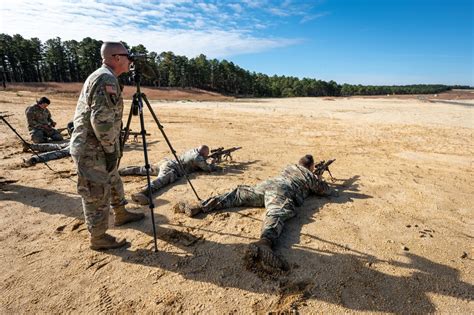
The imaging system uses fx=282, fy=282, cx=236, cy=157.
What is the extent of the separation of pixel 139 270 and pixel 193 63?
84.4 m

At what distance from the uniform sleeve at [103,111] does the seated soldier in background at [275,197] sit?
6.90ft

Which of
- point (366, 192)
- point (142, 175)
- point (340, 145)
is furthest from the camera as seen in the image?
point (340, 145)

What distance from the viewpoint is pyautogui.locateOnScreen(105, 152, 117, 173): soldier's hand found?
389cm

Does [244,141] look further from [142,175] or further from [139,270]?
[139,270]

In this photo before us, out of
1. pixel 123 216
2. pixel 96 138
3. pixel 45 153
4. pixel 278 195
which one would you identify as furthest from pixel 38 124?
pixel 278 195

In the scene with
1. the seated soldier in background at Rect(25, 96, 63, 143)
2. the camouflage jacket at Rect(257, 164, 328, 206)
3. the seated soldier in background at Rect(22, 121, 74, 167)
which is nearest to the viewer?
the camouflage jacket at Rect(257, 164, 328, 206)

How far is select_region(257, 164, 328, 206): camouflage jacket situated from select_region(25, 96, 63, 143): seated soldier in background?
9300 millimetres

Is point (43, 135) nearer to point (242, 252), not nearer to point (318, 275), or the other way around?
point (242, 252)

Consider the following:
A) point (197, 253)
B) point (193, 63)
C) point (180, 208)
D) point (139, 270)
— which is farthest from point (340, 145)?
point (193, 63)

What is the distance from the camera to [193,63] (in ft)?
270

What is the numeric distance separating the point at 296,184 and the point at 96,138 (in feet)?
11.7

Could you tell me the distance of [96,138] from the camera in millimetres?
3812

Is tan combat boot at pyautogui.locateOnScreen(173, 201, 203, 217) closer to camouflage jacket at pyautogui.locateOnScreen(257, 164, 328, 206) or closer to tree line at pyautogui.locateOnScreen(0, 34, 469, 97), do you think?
camouflage jacket at pyautogui.locateOnScreen(257, 164, 328, 206)

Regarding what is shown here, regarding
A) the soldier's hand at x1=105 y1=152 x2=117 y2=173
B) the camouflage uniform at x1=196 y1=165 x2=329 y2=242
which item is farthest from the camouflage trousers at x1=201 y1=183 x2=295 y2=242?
the soldier's hand at x1=105 y1=152 x2=117 y2=173
